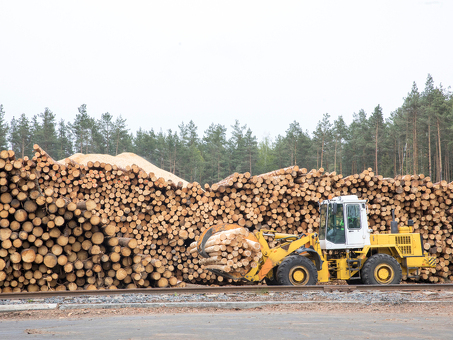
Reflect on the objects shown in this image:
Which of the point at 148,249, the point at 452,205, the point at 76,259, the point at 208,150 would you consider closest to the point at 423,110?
the point at 208,150

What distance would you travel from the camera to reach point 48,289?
9.14 metres

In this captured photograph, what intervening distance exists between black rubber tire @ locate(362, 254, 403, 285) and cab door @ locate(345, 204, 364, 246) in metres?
0.50

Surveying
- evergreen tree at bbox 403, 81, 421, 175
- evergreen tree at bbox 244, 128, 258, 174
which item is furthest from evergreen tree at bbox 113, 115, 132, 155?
evergreen tree at bbox 403, 81, 421, 175

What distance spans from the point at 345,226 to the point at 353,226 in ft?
0.70

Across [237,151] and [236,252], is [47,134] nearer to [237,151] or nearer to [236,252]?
[237,151]

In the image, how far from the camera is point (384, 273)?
33.7ft

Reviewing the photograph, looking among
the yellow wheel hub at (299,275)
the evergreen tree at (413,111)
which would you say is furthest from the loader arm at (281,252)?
the evergreen tree at (413,111)

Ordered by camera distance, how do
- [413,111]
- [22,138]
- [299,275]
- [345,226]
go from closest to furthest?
1. [299,275]
2. [345,226]
3. [413,111]
4. [22,138]

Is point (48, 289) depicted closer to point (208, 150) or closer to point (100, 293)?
point (100, 293)

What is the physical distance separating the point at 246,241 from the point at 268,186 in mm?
3420

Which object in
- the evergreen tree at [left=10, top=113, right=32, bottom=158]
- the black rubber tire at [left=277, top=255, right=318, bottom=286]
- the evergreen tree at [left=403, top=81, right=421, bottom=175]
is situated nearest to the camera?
the black rubber tire at [left=277, top=255, right=318, bottom=286]

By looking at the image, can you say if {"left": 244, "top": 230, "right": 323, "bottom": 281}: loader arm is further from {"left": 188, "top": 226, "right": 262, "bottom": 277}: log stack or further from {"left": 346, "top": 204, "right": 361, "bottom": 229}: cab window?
{"left": 346, "top": 204, "right": 361, "bottom": 229}: cab window

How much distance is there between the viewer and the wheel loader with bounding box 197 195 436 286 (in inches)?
376

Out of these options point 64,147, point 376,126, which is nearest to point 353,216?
point 376,126
